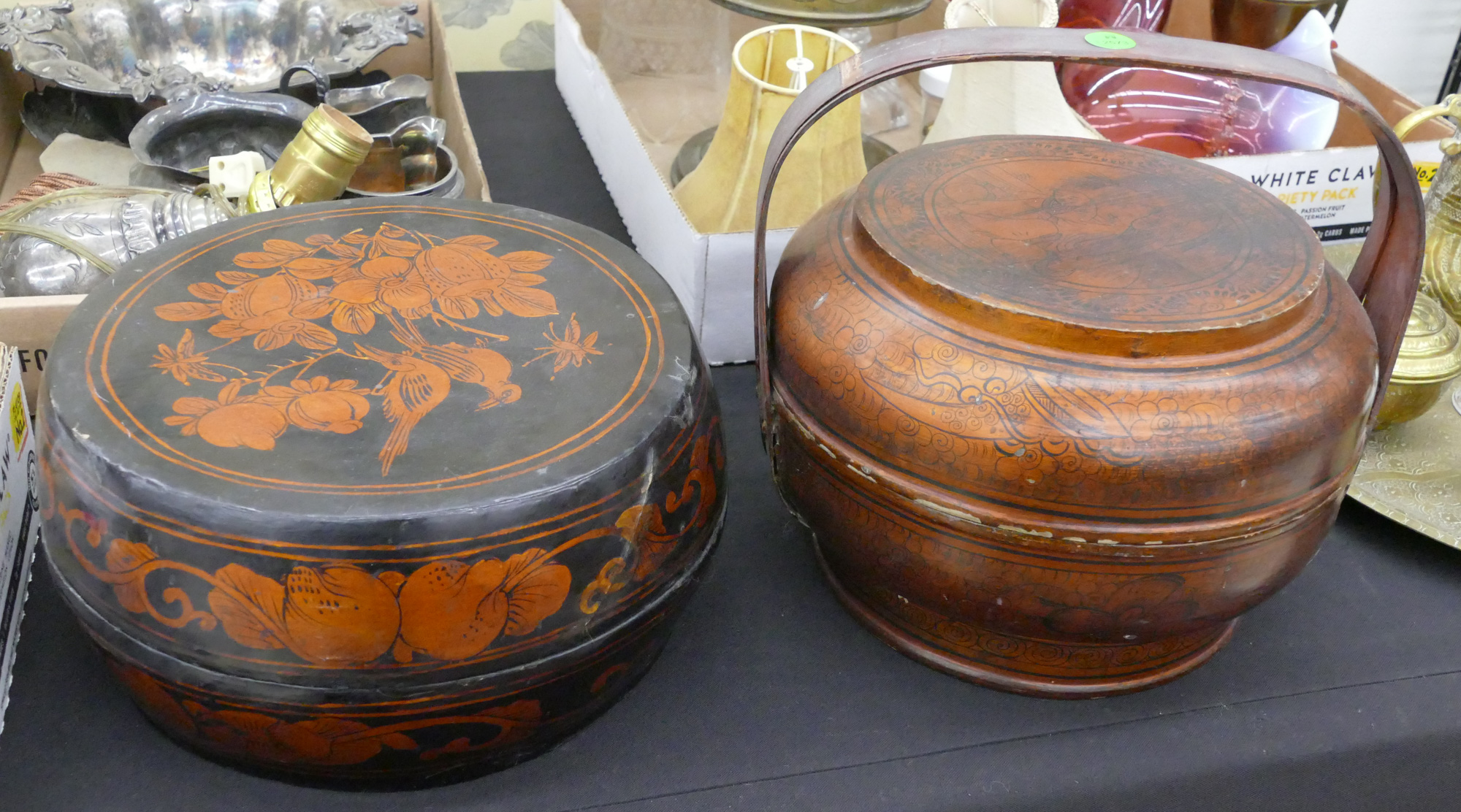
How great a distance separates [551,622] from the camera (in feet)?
2.17

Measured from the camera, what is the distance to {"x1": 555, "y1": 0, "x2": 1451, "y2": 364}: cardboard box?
A: 1065 mm

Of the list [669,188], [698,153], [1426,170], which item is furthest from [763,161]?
A: [1426,170]

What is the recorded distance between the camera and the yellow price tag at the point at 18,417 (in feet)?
2.77

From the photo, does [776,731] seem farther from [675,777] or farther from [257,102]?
[257,102]

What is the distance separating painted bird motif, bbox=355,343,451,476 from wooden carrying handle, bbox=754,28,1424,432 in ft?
0.78

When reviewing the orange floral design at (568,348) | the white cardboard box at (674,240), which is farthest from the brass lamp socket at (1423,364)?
the orange floral design at (568,348)

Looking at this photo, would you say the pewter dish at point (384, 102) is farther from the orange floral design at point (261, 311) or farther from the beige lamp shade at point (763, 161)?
the orange floral design at point (261, 311)

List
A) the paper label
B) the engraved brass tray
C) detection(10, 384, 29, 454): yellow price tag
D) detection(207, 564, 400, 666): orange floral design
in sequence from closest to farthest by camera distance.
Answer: detection(207, 564, 400, 666): orange floral design
detection(10, 384, 29, 454): yellow price tag
the engraved brass tray
the paper label

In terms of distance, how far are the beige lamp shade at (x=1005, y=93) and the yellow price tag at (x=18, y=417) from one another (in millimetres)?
831

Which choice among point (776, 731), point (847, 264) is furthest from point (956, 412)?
point (776, 731)

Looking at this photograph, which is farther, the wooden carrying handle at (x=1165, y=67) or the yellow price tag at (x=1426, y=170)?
the yellow price tag at (x=1426, y=170)

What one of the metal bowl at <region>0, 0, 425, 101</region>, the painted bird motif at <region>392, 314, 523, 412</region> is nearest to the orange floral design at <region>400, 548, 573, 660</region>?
the painted bird motif at <region>392, 314, 523, 412</region>

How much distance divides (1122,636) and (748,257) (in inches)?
19.1

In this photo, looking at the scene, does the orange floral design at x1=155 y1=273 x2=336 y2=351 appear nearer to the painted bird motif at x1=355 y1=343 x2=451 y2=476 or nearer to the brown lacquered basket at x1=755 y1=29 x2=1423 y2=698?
the painted bird motif at x1=355 y1=343 x2=451 y2=476
